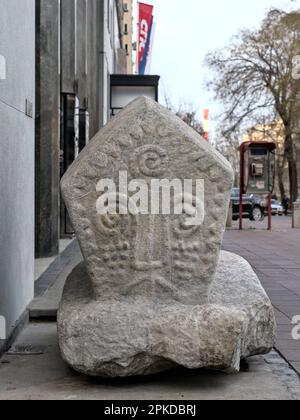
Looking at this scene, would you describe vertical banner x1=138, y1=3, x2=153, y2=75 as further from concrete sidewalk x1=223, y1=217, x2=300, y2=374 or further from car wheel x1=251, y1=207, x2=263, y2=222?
concrete sidewalk x1=223, y1=217, x2=300, y2=374

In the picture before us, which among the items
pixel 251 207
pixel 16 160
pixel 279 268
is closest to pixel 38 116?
pixel 279 268

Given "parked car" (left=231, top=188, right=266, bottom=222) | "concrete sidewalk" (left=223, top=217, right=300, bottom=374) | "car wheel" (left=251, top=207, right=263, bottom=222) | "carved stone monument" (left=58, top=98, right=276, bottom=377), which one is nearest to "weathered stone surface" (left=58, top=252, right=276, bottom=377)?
"carved stone monument" (left=58, top=98, right=276, bottom=377)

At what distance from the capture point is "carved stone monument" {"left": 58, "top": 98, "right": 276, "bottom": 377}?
4.20 meters

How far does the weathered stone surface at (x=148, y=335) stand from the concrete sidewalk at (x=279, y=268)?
0.91 metres

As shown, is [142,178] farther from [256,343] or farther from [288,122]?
[288,122]

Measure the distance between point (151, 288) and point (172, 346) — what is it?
40 cm

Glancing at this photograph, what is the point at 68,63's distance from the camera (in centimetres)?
1409

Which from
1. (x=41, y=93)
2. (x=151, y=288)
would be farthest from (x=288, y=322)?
(x=41, y=93)

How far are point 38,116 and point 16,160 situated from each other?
529 centimetres

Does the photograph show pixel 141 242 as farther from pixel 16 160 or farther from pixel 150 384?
pixel 16 160

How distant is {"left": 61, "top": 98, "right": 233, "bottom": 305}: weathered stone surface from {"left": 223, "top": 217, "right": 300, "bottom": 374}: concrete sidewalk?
1170mm

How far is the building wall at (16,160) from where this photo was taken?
5305mm

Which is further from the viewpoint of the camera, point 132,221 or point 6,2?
point 6,2

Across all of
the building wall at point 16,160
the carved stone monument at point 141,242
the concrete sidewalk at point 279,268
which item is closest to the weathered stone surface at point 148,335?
the carved stone monument at point 141,242
